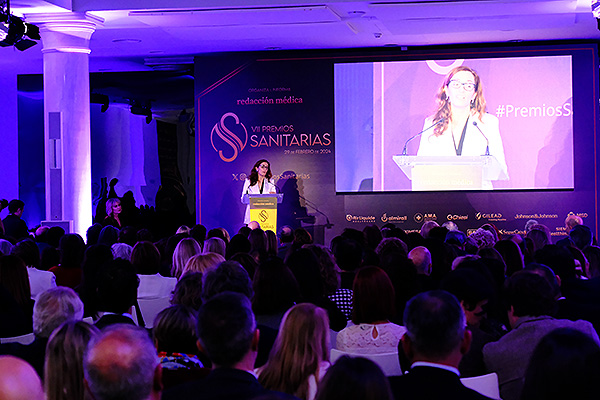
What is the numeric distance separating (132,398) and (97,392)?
0.31 feet

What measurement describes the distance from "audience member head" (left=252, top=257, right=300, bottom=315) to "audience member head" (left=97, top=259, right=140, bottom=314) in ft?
2.15

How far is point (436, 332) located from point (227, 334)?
659 mm

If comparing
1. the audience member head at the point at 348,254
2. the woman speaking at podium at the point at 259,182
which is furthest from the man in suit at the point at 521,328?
the woman speaking at podium at the point at 259,182

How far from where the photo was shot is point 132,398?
1.90m

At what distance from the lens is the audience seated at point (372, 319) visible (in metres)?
3.74

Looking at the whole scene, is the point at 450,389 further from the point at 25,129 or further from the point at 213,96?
the point at 25,129

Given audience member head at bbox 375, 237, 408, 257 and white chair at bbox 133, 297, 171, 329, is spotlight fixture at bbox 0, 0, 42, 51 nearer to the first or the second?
white chair at bbox 133, 297, 171, 329

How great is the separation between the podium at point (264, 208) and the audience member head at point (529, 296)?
306 inches

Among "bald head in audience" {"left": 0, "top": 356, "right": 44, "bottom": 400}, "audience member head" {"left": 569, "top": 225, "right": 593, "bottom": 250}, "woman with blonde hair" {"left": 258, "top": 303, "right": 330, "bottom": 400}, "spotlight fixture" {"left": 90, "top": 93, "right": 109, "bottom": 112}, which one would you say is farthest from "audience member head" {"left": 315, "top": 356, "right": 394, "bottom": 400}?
"spotlight fixture" {"left": 90, "top": 93, "right": 109, "bottom": 112}

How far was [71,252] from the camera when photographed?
6.02 metres

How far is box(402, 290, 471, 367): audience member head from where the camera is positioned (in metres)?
2.31

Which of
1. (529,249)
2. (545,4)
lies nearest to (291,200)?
(545,4)

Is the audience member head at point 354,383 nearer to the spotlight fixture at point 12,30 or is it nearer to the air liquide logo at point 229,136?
the spotlight fixture at point 12,30

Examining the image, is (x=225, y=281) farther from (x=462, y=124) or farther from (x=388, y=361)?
(x=462, y=124)
